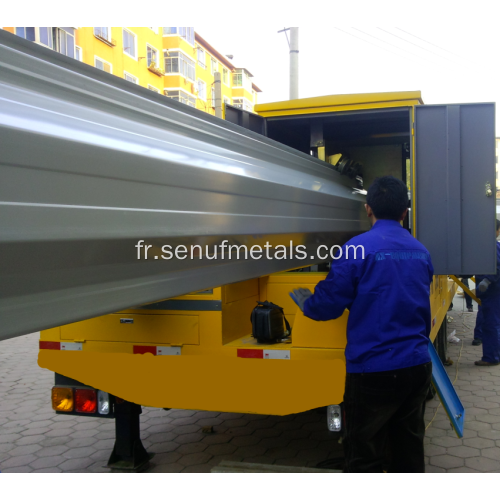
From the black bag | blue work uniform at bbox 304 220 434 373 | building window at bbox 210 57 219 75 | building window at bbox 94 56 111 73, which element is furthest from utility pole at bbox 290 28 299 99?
building window at bbox 210 57 219 75

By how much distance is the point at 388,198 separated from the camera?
2.63 meters

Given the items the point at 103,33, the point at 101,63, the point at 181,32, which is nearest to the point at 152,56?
the point at 181,32

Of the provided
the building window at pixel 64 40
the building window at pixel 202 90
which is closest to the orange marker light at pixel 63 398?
the building window at pixel 64 40

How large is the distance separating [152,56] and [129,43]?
4142 millimetres

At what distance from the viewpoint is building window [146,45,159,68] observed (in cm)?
3453

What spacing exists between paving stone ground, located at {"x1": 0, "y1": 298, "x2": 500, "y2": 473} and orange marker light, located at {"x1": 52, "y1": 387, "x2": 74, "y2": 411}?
68cm

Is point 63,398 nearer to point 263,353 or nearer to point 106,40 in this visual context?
point 263,353

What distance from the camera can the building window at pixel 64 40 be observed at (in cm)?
2375

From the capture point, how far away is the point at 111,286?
52.1 inches

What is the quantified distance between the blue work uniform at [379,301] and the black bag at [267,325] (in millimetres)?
562

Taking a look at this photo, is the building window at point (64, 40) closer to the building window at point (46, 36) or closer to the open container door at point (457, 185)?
the building window at point (46, 36)

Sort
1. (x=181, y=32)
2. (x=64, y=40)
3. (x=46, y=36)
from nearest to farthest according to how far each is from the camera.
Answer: (x=46, y=36) → (x=64, y=40) → (x=181, y=32)

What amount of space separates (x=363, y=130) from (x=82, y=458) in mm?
3692

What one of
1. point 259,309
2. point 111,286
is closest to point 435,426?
point 259,309
